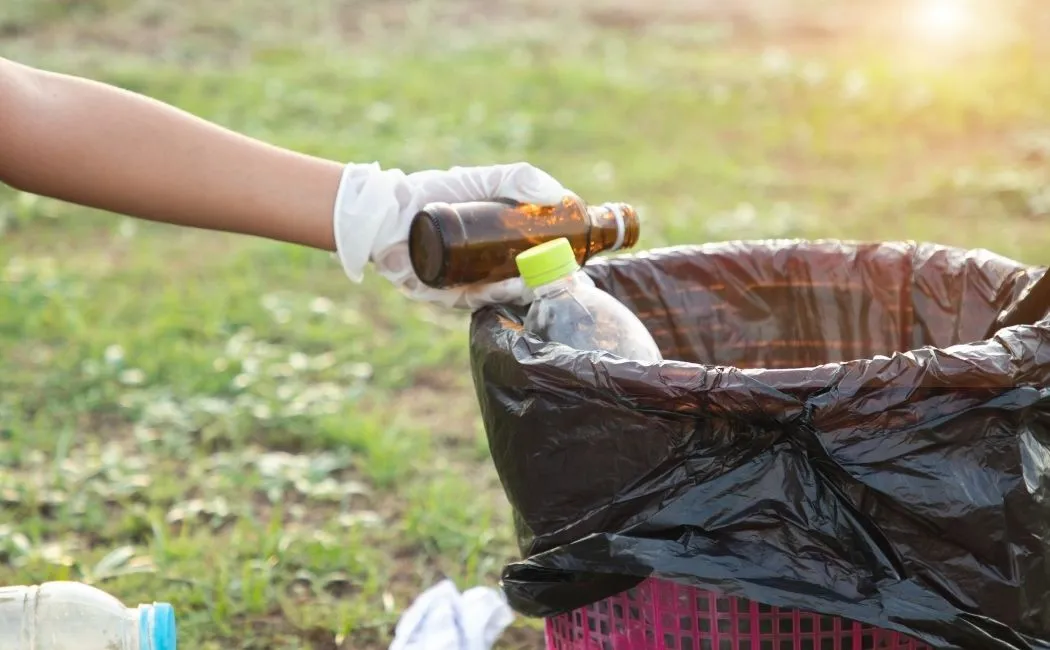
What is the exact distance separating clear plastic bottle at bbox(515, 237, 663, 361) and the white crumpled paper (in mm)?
647

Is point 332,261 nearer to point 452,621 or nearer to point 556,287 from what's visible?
point 452,621

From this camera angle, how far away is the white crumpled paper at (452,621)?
6.81 ft

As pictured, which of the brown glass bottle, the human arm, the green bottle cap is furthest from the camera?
the human arm

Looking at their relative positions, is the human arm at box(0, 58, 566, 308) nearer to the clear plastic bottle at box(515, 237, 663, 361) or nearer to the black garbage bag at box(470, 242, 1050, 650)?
the clear plastic bottle at box(515, 237, 663, 361)

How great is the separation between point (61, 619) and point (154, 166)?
682 millimetres

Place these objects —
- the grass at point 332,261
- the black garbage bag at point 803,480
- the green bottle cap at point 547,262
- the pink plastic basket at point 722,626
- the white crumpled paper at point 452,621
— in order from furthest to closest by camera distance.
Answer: the grass at point 332,261 → the white crumpled paper at point 452,621 → the green bottle cap at point 547,262 → the pink plastic basket at point 722,626 → the black garbage bag at point 803,480

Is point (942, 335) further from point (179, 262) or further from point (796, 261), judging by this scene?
point (179, 262)

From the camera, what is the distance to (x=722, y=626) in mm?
1496

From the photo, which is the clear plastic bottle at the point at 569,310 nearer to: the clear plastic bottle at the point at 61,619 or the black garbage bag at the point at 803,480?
the black garbage bag at the point at 803,480

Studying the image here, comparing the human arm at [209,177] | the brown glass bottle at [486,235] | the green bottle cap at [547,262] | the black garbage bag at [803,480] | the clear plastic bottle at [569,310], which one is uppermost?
the human arm at [209,177]

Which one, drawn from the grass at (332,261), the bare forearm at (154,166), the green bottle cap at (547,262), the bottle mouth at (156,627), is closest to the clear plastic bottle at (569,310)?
the green bottle cap at (547,262)

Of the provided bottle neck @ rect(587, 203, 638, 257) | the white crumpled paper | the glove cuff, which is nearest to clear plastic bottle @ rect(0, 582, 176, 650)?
the white crumpled paper

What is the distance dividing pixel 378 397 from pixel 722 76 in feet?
14.3

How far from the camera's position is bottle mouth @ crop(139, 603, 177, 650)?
1664 mm
